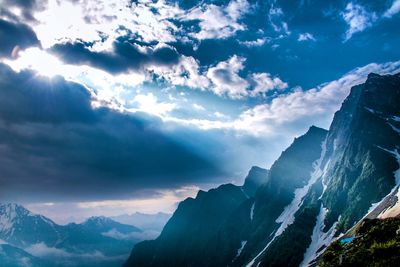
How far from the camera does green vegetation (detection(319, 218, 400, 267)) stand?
66.6 metres

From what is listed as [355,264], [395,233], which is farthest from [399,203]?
[355,264]

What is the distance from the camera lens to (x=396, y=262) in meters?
63.3

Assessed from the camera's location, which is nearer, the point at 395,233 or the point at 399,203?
the point at 395,233

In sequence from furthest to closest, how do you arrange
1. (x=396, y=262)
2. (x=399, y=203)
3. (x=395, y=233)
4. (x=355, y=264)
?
(x=399, y=203), (x=395, y=233), (x=355, y=264), (x=396, y=262)

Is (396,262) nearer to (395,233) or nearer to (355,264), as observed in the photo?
(355,264)

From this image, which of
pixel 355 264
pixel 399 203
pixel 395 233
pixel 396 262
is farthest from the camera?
pixel 399 203

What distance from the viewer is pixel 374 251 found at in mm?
69562

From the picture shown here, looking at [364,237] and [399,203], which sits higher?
[399,203]

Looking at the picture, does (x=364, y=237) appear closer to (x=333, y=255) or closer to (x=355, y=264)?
(x=333, y=255)

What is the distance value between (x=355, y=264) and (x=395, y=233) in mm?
15611

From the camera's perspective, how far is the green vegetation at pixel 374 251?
66562 mm

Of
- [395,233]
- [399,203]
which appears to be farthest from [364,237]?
[399,203]

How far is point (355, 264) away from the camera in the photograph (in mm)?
69812

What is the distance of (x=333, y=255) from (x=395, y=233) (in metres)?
13.0
